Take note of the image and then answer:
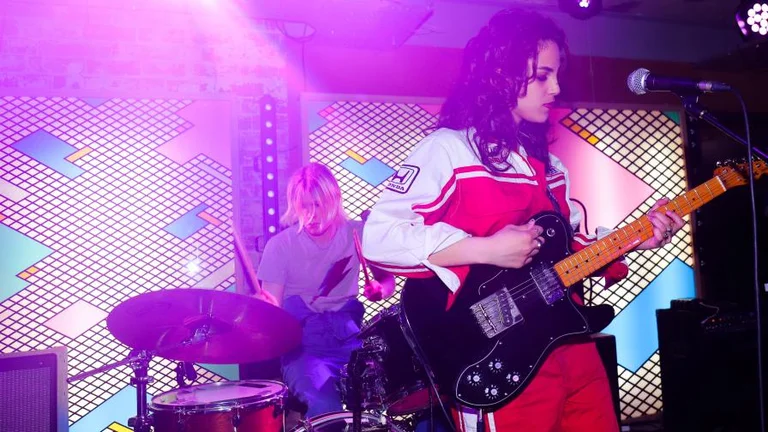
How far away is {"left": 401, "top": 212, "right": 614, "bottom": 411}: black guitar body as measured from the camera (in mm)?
1573

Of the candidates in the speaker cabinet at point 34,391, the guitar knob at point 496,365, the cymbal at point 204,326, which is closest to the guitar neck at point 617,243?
the guitar knob at point 496,365

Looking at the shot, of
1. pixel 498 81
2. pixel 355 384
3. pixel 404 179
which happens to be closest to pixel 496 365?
pixel 404 179

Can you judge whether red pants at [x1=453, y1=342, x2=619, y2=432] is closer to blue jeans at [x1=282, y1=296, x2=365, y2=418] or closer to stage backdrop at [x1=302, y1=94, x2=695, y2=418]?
blue jeans at [x1=282, y1=296, x2=365, y2=418]

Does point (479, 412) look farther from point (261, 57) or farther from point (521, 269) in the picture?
point (261, 57)

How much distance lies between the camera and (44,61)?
3959mm

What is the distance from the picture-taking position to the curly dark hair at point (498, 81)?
176cm

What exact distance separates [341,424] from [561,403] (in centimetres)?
130

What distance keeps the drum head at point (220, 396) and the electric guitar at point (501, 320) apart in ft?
3.42

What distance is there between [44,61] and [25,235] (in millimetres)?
1064

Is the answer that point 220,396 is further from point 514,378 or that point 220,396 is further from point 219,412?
point 514,378

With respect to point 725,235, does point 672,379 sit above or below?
below

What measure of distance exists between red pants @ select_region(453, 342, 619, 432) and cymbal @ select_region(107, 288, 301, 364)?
101 centimetres

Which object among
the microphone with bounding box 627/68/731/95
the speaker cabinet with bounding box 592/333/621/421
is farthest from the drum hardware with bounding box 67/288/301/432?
the speaker cabinet with bounding box 592/333/621/421

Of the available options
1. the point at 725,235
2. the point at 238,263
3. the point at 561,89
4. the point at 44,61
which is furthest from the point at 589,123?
the point at 44,61
